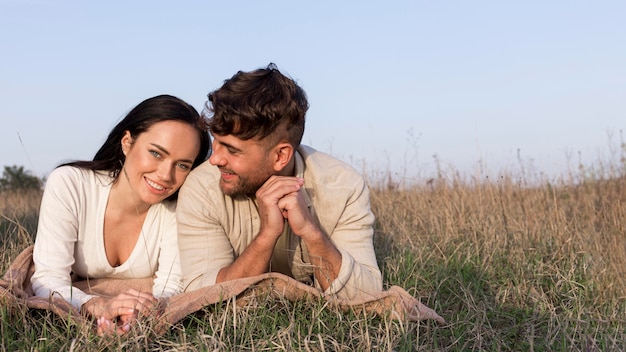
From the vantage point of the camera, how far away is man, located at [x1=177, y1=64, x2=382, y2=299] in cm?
356

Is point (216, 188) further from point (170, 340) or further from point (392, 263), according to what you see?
point (392, 263)

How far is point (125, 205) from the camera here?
420 cm

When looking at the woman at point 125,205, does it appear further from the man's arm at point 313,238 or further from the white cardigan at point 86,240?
the man's arm at point 313,238

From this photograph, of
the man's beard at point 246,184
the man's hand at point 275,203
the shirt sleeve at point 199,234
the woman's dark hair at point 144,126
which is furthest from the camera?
the woman's dark hair at point 144,126

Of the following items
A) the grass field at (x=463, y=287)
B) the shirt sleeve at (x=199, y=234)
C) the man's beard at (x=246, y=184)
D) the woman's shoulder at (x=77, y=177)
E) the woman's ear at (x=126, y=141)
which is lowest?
the grass field at (x=463, y=287)

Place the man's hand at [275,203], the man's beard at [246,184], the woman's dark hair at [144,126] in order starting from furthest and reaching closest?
the woman's dark hair at [144,126] → the man's beard at [246,184] → the man's hand at [275,203]

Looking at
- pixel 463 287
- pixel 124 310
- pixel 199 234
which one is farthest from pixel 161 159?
pixel 463 287

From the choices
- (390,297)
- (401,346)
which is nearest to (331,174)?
(390,297)

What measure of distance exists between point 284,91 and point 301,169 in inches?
20.0

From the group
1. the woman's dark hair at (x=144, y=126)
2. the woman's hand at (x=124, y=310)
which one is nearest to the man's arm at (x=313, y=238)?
the woman's dark hair at (x=144, y=126)

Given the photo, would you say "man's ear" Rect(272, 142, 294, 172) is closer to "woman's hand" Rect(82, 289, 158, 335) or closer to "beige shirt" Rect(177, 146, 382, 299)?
"beige shirt" Rect(177, 146, 382, 299)

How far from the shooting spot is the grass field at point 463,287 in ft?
10.2

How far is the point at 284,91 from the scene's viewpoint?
3688mm

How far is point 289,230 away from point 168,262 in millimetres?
745
